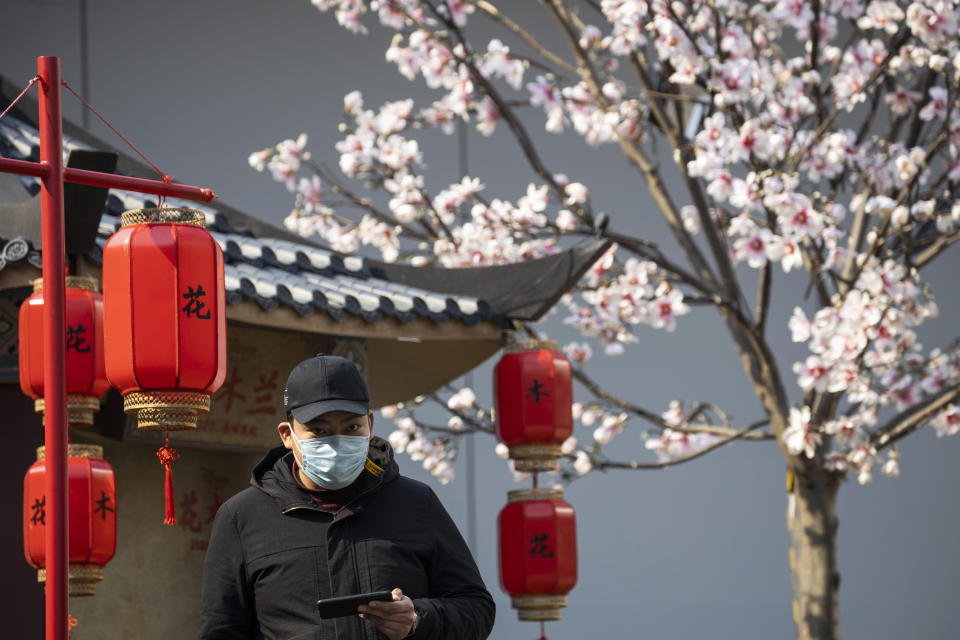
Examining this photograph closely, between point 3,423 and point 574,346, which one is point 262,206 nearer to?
point 574,346

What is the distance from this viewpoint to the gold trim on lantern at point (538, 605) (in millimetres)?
5375

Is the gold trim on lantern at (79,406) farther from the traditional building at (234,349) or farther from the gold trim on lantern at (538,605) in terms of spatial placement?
the gold trim on lantern at (538,605)

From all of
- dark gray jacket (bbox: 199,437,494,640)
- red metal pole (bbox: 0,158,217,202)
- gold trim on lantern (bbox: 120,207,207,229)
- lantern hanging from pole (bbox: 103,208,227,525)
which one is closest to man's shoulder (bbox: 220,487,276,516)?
dark gray jacket (bbox: 199,437,494,640)

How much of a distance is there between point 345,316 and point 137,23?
12.2ft

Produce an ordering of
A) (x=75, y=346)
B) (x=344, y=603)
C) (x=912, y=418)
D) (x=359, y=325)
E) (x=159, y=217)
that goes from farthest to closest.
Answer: (x=912, y=418), (x=359, y=325), (x=75, y=346), (x=159, y=217), (x=344, y=603)

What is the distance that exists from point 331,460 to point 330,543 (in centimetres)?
15

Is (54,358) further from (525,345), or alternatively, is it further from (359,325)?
(525,345)

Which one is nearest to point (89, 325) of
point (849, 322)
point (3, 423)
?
point (3, 423)

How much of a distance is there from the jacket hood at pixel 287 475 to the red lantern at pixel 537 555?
2813 millimetres

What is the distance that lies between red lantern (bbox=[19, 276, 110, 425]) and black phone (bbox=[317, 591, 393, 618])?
2161 mm

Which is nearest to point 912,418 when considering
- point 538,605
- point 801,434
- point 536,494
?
point 801,434

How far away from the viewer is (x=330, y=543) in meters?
2.50

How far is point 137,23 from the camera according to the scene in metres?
7.88

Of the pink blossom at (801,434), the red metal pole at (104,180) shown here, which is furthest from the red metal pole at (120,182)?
the pink blossom at (801,434)
